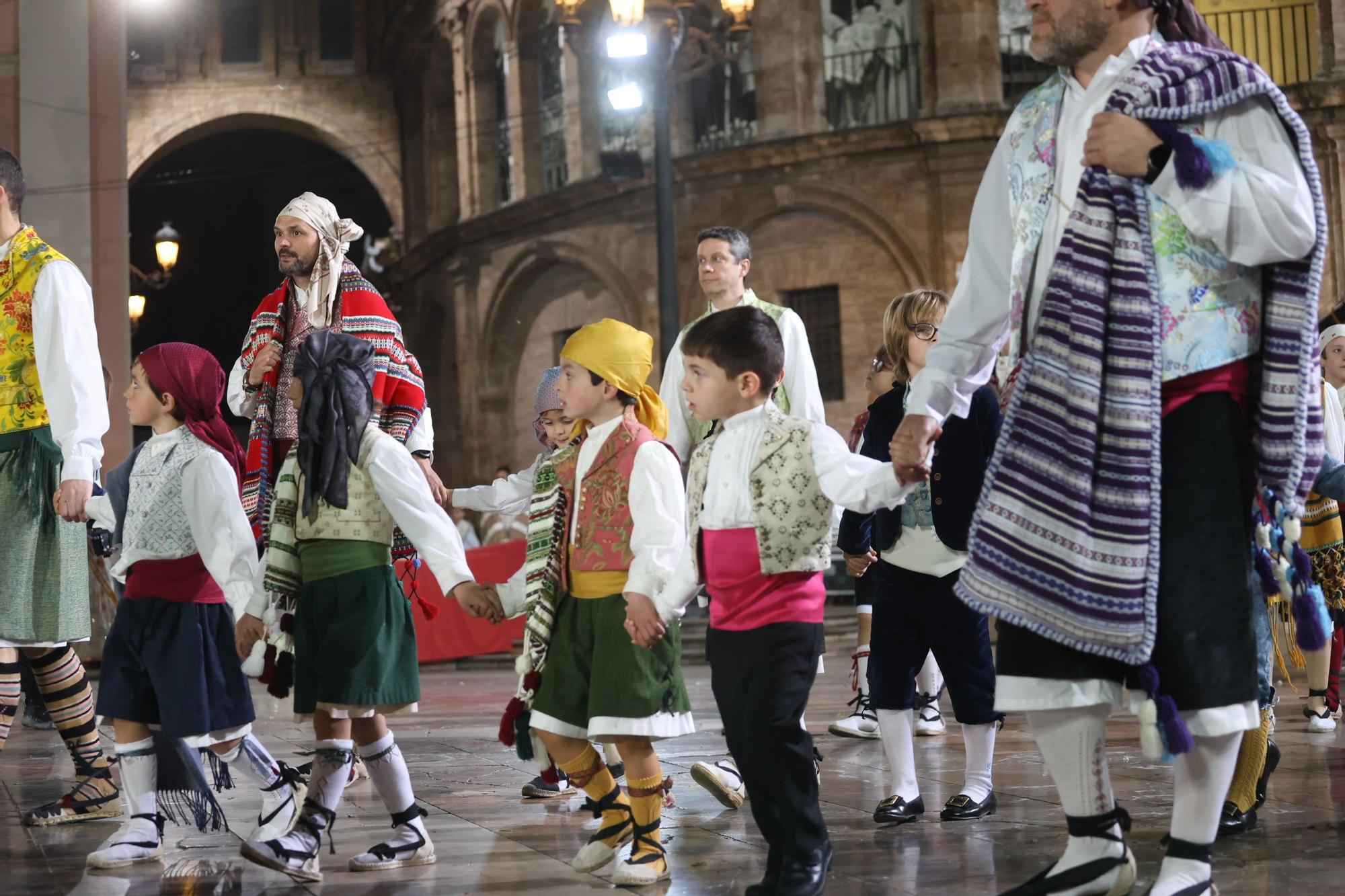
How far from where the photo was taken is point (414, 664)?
4.47m

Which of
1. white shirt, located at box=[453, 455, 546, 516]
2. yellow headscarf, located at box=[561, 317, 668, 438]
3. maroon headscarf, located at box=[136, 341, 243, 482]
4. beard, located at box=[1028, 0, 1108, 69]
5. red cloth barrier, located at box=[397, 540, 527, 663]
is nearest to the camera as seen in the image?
beard, located at box=[1028, 0, 1108, 69]

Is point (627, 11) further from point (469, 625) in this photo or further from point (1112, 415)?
point (1112, 415)

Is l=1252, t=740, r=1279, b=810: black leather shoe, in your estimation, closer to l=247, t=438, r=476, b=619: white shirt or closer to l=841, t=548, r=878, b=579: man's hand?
l=841, t=548, r=878, b=579: man's hand

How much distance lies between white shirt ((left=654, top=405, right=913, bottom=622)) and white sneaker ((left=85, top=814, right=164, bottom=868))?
71.2 inches

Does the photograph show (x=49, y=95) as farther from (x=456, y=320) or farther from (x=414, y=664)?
(x=456, y=320)

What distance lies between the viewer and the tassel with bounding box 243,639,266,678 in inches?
175

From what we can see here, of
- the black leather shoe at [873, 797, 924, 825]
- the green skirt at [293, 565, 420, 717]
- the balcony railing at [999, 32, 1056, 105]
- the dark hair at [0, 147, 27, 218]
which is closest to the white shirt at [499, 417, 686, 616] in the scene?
the green skirt at [293, 565, 420, 717]

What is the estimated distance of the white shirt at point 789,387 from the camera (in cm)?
555

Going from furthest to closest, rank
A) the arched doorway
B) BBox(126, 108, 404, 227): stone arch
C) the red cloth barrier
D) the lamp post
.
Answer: the arched doorway
BBox(126, 108, 404, 227): stone arch
the lamp post
the red cloth barrier

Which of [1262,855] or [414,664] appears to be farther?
[414,664]

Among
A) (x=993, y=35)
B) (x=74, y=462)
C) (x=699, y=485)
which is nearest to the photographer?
(x=699, y=485)

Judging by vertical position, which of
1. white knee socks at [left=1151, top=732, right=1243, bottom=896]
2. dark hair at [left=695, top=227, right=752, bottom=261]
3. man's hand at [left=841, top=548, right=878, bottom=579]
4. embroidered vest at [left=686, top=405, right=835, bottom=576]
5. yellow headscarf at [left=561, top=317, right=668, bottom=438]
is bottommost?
white knee socks at [left=1151, top=732, right=1243, bottom=896]

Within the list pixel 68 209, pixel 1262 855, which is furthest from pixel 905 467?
pixel 68 209

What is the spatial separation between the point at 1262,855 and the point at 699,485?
1811 millimetres
